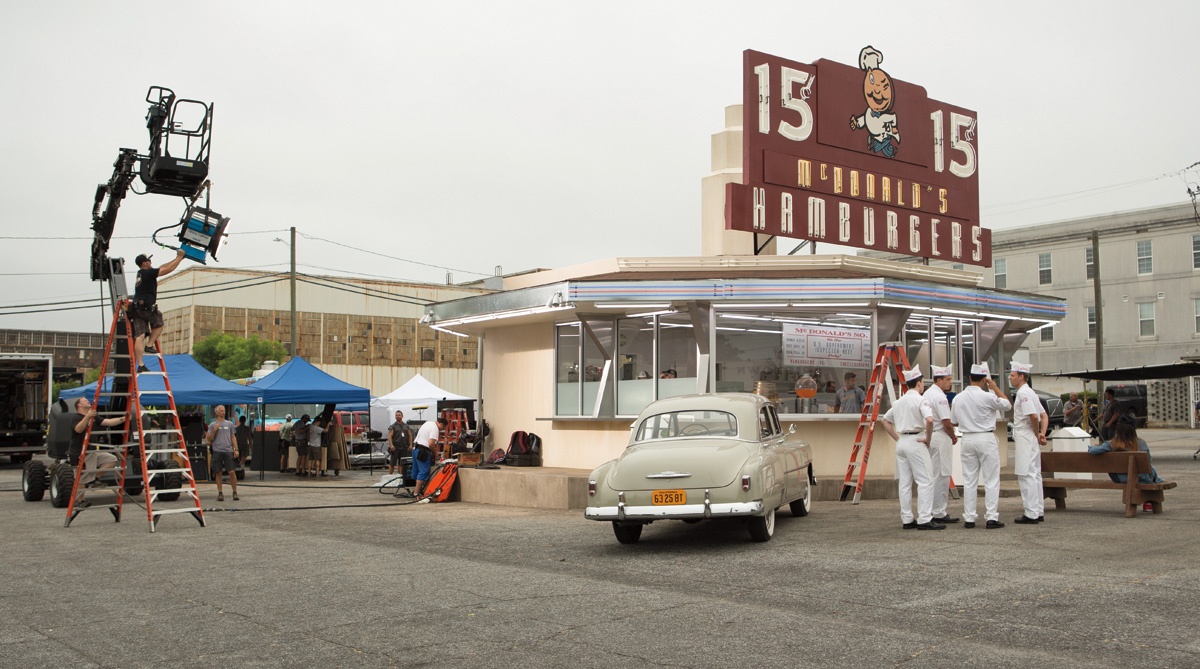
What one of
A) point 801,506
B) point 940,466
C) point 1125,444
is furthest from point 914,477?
point 1125,444

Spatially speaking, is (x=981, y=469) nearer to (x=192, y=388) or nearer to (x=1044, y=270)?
(x=192, y=388)

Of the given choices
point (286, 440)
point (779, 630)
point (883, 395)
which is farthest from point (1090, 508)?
point (286, 440)

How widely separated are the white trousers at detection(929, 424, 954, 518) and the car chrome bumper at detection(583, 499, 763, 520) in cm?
280

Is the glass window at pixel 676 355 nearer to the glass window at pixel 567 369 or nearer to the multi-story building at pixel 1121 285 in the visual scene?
the glass window at pixel 567 369

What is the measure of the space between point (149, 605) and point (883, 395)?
40.5 ft

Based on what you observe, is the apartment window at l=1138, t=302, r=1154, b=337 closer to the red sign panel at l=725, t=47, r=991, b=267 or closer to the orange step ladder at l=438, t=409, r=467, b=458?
the red sign panel at l=725, t=47, r=991, b=267

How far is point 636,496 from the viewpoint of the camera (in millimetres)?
10930

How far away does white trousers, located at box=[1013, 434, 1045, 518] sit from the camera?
12.1m

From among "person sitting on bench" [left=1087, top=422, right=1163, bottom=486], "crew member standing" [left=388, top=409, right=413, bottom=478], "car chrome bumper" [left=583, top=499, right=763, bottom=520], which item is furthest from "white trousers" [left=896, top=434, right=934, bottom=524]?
"crew member standing" [left=388, top=409, right=413, bottom=478]

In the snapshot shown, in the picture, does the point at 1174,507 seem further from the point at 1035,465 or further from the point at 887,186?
the point at 887,186

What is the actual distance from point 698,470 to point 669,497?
16.5 inches

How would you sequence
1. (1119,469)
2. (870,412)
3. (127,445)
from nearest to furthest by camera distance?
1. (1119,469)
2. (127,445)
3. (870,412)

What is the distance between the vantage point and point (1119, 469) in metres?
12.7

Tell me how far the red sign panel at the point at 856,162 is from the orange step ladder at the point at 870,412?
4051 millimetres
